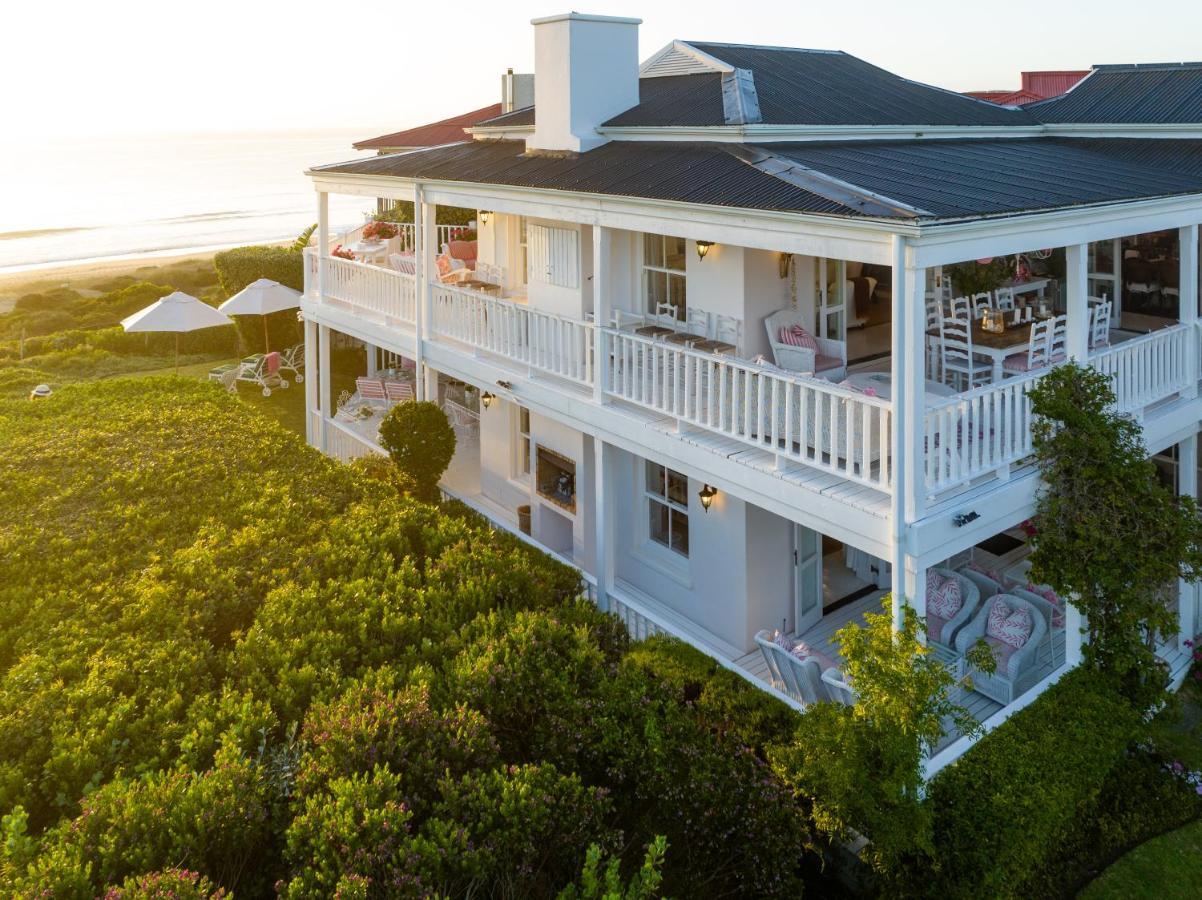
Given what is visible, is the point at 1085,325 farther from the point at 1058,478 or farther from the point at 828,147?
the point at 828,147

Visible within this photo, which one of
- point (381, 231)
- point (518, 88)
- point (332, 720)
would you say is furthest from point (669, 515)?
point (381, 231)

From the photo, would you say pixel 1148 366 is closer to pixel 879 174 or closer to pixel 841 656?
pixel 879 174

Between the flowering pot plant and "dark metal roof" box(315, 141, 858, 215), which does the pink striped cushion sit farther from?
the flowering pot plant

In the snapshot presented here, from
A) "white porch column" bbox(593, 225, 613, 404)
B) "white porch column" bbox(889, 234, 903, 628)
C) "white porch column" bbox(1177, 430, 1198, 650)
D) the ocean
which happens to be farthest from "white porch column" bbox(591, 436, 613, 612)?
the ocean

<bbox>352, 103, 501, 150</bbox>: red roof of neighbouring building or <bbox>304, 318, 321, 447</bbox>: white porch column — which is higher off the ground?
<bbox>352, 103, 501, 150</bbox>: red roof of neighbouring building

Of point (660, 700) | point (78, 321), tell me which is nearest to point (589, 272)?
point (660, 700)

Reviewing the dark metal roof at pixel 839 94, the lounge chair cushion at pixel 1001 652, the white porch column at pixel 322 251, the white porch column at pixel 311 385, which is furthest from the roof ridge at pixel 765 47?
the white porch column at pixel 311 385

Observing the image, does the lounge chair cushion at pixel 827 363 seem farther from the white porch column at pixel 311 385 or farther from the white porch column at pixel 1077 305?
the white porch column at pixel 311 385
